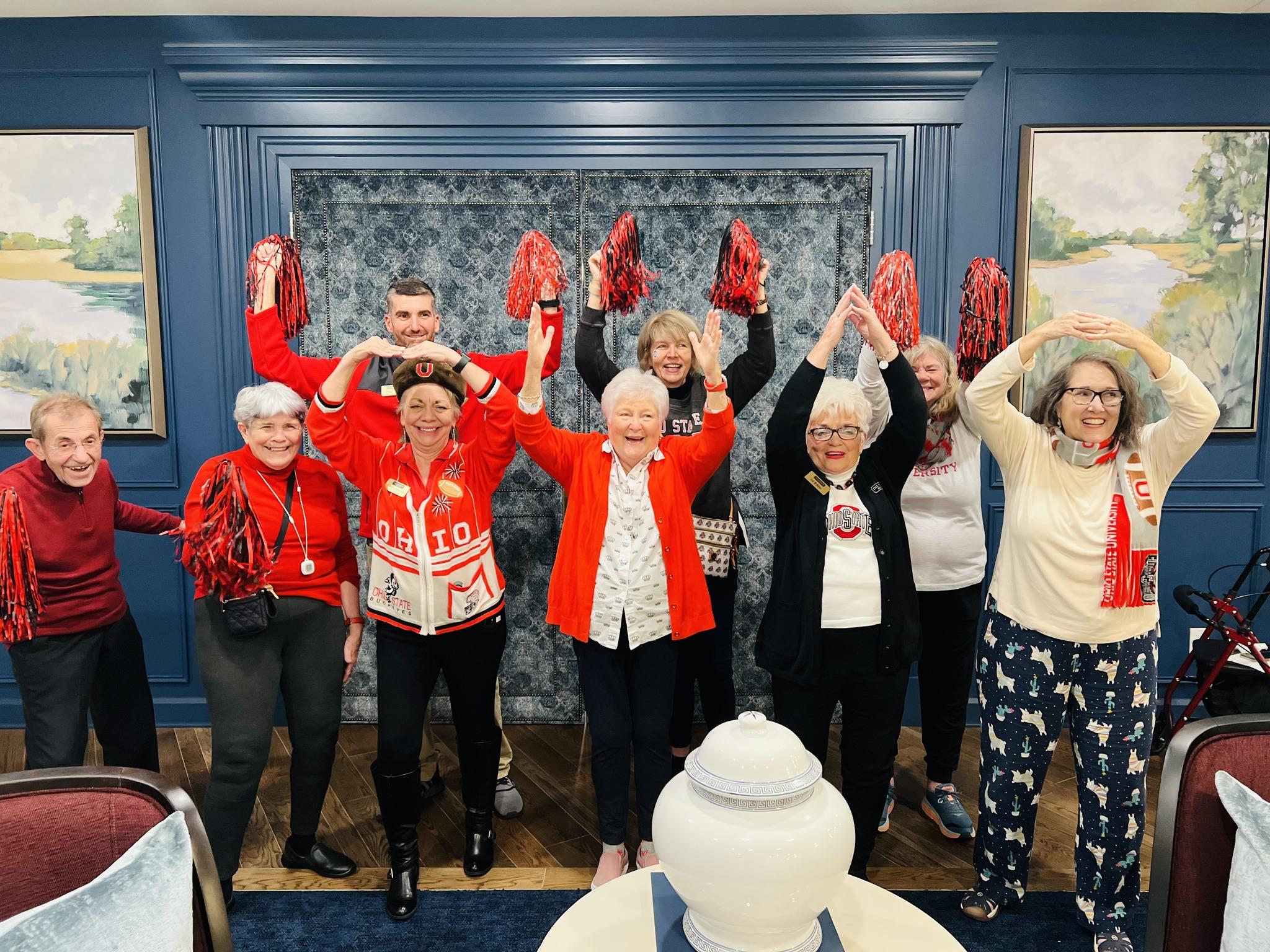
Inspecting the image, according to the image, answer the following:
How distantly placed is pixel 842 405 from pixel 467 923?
1.65m

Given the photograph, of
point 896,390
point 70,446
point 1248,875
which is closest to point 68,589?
point 70,446

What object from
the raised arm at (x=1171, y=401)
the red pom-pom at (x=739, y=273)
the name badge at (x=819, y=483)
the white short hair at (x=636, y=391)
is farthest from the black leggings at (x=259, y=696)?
the raised arm at (x=1171, y=401)

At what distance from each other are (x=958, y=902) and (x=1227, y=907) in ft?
3.76

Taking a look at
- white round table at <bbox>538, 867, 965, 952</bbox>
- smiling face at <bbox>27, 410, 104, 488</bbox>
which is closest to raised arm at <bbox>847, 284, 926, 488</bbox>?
white round table at <bbox>538, 867, 965, 952</bbox>

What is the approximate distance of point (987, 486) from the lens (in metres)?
3.49

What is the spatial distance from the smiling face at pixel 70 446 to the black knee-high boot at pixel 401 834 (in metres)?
1.12

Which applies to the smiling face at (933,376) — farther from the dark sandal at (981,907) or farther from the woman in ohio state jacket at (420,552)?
the dark sandal at (981,907)

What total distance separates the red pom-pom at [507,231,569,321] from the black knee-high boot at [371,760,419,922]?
1400mm

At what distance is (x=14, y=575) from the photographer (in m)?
2.23

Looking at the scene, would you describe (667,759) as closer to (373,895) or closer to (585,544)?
(585,544)

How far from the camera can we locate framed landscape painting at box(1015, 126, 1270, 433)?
3320mm

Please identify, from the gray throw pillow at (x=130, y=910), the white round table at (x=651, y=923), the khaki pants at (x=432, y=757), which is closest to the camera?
the gray throw pillow at (x=130, y=910)

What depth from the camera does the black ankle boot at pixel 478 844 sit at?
2453mm

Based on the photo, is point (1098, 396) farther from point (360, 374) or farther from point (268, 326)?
point (268, 326)
